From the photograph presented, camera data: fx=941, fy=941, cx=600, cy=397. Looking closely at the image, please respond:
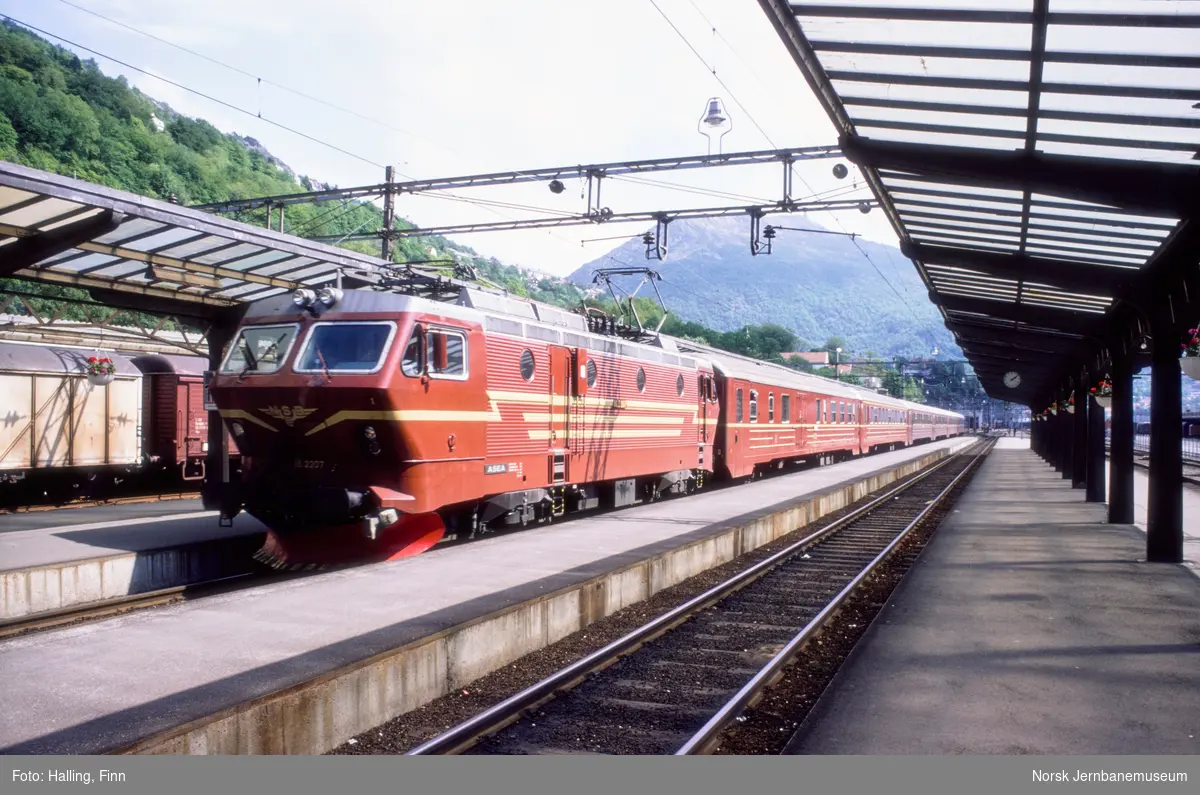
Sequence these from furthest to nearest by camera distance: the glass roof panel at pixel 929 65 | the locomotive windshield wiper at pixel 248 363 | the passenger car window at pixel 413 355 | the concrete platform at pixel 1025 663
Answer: the locomotive windshield wiper at pixel 248 363, the passenger car window at pixel 413 355, the glass roof panel at pixel 929 65, the concrete platform at pixel 1025 663

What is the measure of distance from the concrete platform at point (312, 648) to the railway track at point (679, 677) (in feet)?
2.29

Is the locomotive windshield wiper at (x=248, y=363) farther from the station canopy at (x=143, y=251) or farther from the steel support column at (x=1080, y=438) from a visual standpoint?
the steel support column at (x=1080, y=438)

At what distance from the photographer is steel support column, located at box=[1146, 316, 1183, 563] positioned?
12.0 meters

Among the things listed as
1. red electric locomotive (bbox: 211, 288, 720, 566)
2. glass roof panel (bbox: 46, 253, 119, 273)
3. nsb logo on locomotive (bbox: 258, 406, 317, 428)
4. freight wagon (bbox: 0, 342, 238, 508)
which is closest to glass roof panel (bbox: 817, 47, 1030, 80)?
red electric locomotive (bbox: 211, 288, 720, 566)

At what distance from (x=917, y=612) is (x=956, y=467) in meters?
34.3

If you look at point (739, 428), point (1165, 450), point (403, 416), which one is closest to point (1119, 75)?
point (1165, 450)

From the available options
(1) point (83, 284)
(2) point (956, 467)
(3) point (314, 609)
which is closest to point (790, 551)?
(3) point (314, 609)

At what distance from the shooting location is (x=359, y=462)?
36.9ft

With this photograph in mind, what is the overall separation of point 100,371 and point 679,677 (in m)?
16.6

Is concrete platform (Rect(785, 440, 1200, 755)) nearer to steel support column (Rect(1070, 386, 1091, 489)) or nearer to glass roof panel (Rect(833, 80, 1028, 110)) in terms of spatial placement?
glass roof panel (Rect(833, 80, 1028, 110))

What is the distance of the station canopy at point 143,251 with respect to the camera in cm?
1043

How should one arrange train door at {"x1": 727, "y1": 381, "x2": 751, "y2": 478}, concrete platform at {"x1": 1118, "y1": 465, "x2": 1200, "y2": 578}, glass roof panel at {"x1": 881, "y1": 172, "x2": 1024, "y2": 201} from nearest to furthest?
glass roof panel at {"x1": 881, "y1": 172, "x2": 1024, "y2": 201} → concrete platform at {"x1": 1118, "y1": 465, "x2": 1200, "y2": 578} → train door at {"x1": 727, "y1": 381, "x2": 751, "y2": 478}

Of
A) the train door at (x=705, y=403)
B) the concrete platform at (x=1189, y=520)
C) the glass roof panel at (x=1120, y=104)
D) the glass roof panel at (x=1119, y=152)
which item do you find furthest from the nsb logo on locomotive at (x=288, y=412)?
the train door at (x=705, y=403)

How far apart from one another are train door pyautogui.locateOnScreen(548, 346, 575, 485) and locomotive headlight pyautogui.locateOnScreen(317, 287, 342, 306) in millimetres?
3859
